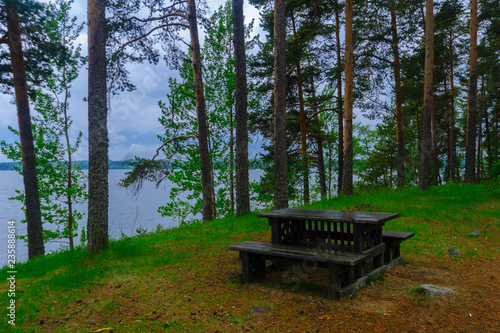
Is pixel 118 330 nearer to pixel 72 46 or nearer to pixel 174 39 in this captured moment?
pixel 174 39

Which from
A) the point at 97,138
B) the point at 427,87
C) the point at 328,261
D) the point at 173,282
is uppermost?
the point at 427,87

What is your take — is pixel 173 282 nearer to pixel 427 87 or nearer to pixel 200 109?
pixel 200 109

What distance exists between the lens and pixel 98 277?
4.75 metres

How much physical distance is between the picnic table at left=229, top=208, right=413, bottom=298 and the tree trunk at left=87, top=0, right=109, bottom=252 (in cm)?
290

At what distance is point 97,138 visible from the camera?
5828mm

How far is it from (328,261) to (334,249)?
1.08m

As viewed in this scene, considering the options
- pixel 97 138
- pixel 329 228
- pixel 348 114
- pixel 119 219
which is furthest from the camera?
pixel 119 219

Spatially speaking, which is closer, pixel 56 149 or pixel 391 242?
pixel 391 242

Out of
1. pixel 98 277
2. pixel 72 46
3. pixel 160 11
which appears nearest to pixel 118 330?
pixel 98 277

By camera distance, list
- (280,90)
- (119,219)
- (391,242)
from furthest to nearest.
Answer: (119,219) → (280,90) → (391,242)

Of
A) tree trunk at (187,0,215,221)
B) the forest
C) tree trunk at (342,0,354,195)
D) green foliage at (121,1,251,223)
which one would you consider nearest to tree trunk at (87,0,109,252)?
the forest

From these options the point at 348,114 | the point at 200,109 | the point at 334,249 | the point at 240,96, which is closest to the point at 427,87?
the point at 348,114

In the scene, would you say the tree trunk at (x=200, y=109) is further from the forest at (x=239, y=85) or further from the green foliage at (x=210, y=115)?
the green foliage at (x=210, y=115)

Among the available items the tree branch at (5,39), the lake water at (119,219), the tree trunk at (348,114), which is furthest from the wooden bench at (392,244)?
the tree branch at (5,39)
